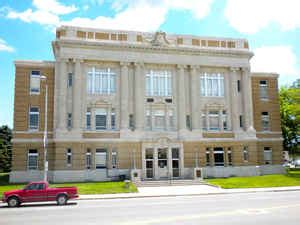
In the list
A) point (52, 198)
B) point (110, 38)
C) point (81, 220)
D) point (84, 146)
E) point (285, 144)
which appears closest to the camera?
point (81, 220)

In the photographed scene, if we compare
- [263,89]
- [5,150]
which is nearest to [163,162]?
[263,89]

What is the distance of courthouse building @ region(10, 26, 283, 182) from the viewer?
109 feet

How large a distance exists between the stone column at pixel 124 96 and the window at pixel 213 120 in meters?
10.2

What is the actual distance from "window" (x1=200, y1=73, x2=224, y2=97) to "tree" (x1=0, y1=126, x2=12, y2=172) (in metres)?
48.4

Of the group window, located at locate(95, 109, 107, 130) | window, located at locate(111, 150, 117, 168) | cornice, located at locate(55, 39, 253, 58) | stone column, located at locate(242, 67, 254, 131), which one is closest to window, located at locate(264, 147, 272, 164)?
stone column, located at locate(242, 67, 254, 131)

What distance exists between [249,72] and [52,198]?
95.5 feet

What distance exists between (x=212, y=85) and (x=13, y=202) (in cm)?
2675

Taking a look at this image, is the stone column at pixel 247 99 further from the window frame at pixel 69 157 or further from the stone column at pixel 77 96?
the window frame at pixel 69 157

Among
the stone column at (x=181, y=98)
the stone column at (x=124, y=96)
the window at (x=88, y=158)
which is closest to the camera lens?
the window at (x=88, y=158)

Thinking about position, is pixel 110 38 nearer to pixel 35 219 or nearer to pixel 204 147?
pixel 204 147

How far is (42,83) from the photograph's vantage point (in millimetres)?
34406

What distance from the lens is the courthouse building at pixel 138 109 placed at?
109ft

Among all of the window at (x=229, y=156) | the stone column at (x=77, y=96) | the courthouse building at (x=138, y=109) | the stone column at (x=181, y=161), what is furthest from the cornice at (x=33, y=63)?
the window at (x=229, y=156)

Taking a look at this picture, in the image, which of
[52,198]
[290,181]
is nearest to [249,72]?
[290,181]
